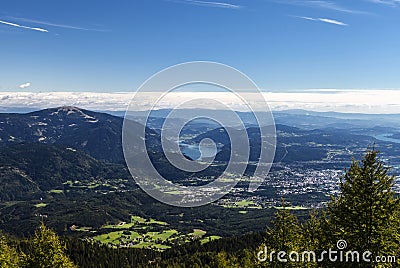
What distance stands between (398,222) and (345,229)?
119 inches

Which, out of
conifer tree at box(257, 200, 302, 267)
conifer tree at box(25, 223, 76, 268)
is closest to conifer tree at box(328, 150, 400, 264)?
conifer tree at box(257, 200, 302, 267)

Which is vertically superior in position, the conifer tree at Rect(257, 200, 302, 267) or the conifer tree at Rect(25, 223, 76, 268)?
the conifer tree at Rect(257, 200, 302, 267)

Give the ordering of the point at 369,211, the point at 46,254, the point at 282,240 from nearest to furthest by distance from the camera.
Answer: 1. the point at 369,211
2. the point at 282,240
3. the point at 46,254

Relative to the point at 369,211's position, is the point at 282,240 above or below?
below

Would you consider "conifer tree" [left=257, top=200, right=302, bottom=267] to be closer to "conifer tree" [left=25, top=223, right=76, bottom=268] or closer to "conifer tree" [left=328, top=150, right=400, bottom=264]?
"conifer tree" [left=328, top=150, right=400, bottom=264]

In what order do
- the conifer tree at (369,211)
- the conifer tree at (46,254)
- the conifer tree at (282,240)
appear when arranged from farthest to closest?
the conifer tree at (46,254) → the conifer tree at (282,240) → the conifer tree at (369,211)

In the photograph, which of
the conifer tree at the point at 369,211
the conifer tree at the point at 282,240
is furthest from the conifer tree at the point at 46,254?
the conifer tree at the point at 369,211

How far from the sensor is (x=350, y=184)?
2272 centimetres

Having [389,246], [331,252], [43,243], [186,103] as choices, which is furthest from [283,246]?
[43,243]

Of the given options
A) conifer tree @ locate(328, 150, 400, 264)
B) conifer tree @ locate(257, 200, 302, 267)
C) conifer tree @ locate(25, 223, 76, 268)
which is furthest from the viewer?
conifer tree @ locate(25, 223, 76, 268)

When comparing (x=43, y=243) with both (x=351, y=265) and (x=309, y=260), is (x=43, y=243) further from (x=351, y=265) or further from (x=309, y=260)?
(x=351, y=265)

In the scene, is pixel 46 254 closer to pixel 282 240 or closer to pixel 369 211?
pixel 282 240

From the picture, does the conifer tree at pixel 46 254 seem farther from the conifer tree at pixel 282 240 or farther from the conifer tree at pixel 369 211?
the conifer tree at pixel 369 211

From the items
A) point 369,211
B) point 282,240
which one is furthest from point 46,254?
point 369,211
